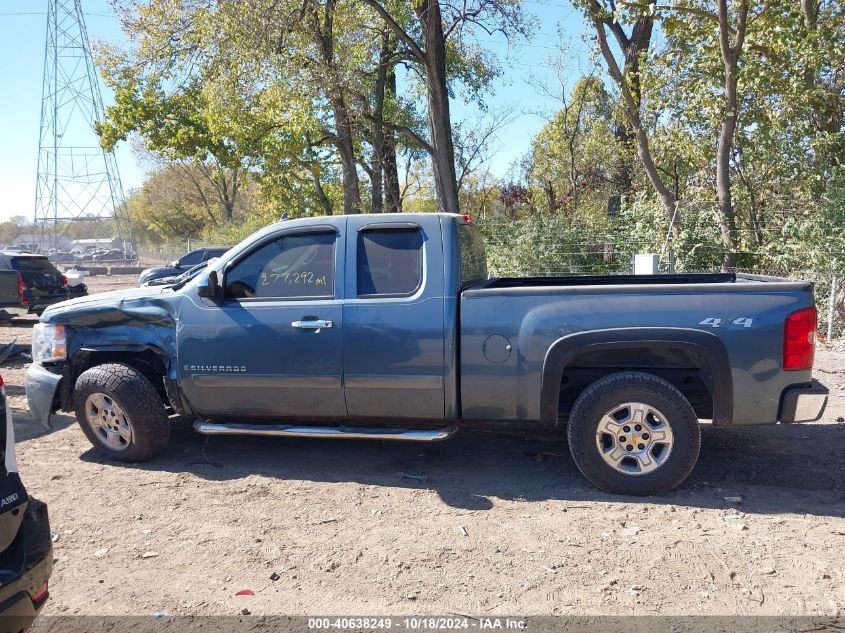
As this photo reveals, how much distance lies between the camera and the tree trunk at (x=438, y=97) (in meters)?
14.4

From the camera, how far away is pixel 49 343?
18.6 ft

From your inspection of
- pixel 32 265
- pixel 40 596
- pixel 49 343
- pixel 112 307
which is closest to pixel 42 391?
pixel 49 343

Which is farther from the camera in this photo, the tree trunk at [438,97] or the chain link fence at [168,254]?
the chain link fence at [168,254]

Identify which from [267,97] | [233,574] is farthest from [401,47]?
[233,574]

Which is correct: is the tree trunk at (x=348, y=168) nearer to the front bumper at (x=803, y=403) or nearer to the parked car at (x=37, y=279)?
the parked car at (x=37, y=279)

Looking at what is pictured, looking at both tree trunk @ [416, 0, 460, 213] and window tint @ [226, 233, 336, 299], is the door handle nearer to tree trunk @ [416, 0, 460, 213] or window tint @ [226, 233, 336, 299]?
window tint @ [226, 233, 336, 299]

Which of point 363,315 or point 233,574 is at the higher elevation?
point 363,315

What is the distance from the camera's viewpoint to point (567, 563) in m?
3.82

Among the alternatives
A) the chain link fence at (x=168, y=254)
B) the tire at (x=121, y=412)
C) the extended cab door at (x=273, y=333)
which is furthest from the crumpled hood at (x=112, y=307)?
the chain link fence at (x=168, y=254)

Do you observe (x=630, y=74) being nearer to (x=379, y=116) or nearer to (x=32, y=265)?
(x=379, y=116)

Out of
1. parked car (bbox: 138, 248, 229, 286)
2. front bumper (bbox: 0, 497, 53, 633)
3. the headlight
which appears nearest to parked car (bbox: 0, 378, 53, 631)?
front bumper (bbox: 0, 497, 53, 633)

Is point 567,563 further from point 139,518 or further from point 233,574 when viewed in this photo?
point 139,518

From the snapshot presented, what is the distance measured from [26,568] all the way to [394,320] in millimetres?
2795

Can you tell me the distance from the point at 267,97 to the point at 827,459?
15.3 meters
